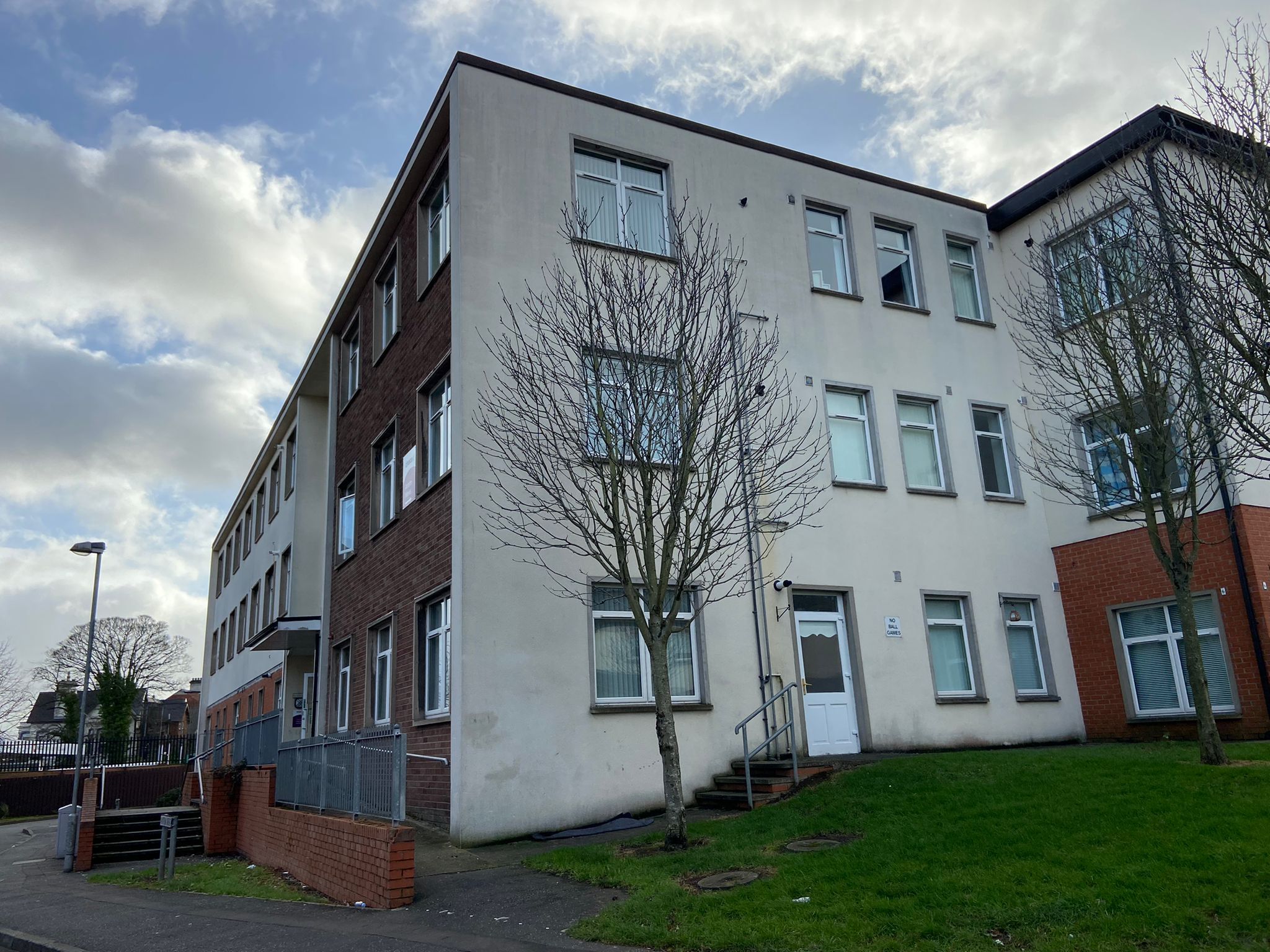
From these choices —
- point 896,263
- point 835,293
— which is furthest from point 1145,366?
point 896,263

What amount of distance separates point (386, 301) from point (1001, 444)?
11.8 meters

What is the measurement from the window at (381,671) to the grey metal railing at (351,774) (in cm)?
238

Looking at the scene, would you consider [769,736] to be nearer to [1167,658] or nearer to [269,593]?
[1167,658]

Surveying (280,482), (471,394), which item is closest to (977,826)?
(471,394)

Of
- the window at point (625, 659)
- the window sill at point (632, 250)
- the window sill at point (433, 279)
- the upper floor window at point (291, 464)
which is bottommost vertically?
the window at point (625, 659)

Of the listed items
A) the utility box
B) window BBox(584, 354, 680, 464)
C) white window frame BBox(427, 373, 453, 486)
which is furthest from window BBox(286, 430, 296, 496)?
window BBox(584, 354, 680, 464)

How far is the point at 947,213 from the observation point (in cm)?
1947

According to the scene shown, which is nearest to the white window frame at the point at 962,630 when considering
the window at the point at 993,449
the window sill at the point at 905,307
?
the window at the point at 993,449

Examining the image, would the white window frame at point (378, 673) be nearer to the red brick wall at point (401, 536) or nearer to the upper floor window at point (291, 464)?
the red brick wall at point (401, 536)

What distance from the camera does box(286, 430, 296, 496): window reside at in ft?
88.8

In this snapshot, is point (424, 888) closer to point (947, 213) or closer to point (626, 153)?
point (626, 153)

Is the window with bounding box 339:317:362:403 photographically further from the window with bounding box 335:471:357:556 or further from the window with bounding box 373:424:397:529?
the window with bounding box 373:424:397:529

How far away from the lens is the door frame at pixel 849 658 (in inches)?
583

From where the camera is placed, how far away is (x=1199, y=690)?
11.1 m
